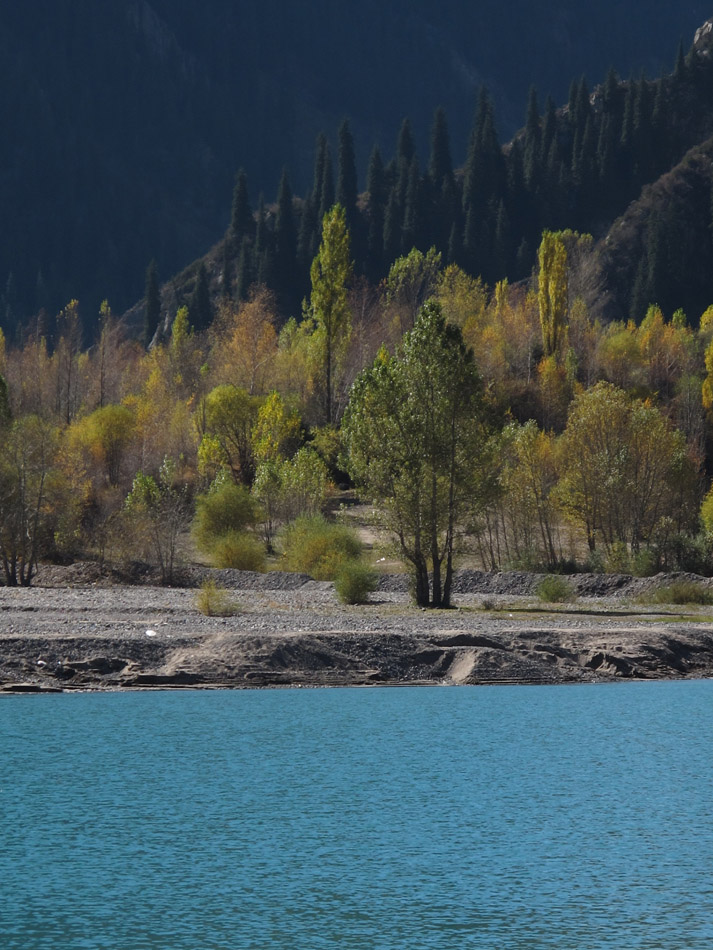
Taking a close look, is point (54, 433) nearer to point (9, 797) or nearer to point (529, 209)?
point (9, 797)

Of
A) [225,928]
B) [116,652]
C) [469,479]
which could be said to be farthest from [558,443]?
[225,928]

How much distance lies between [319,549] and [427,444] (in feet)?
31.9

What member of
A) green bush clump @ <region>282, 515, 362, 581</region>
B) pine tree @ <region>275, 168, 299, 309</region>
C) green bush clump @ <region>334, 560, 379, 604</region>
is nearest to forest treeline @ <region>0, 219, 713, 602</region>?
green bush clump @ <region>334, 560, 379, 604</region>

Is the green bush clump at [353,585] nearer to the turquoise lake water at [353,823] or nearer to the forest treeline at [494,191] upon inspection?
the turquoise lake water at [353,823]

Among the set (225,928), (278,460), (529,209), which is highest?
(529,209)

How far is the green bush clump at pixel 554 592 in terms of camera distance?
3800 centimetres

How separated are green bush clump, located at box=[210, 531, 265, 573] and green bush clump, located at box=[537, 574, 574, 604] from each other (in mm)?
11902

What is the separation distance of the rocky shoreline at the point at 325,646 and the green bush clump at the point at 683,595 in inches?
159

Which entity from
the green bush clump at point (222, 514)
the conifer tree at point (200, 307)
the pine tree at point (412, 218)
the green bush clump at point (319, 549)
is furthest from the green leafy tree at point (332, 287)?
the conifer tree at point (200, 307)

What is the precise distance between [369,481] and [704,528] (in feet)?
66.9

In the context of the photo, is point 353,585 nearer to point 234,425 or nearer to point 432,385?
point 432,385

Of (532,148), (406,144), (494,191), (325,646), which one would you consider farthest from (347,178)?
(325,646)

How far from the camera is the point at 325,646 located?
25188 mm

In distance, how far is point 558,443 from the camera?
5288 centimetres
